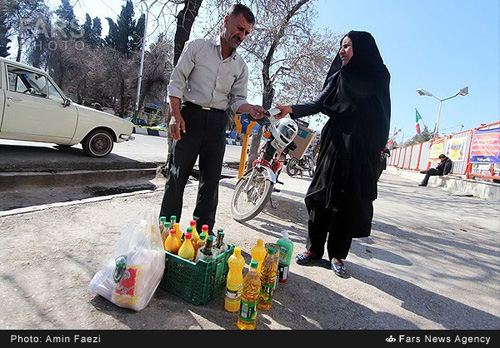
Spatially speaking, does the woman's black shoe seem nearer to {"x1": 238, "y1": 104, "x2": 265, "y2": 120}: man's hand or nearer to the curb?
{"x1": 238, "y1": 104, "x2": 265, "y2": 120}: man's hand

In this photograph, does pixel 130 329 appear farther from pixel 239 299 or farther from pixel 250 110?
pixel 250 110

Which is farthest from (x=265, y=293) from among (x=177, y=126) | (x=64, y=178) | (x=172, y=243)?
(x=64, y=178)

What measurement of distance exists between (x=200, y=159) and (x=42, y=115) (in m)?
5.06

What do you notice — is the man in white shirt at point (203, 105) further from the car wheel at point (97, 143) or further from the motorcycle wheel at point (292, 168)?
the motorcycle wheel at point (292, 168)

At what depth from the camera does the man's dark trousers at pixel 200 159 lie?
2516 mm

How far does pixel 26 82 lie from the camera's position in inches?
223

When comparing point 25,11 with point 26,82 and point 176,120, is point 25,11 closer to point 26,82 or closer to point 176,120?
point 26,82

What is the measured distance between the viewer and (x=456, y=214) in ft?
22.0

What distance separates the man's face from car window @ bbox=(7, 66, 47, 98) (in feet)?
17.3

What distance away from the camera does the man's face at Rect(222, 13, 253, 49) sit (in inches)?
96.2

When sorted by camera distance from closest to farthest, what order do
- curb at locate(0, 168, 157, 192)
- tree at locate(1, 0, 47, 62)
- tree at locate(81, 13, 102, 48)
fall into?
1. curb at locate(0, 168, 157, 192)
2. tree at locate(1, 0, 47, 62)
3. tree at locate(81, 13, 102, 48)

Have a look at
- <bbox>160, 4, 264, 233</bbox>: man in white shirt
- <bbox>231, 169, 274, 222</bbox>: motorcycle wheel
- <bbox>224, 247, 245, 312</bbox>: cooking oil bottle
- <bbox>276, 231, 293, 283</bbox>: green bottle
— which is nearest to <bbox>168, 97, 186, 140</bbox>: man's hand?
<bbox>160, 4, 264, 233</bbox>: man in white shirt
